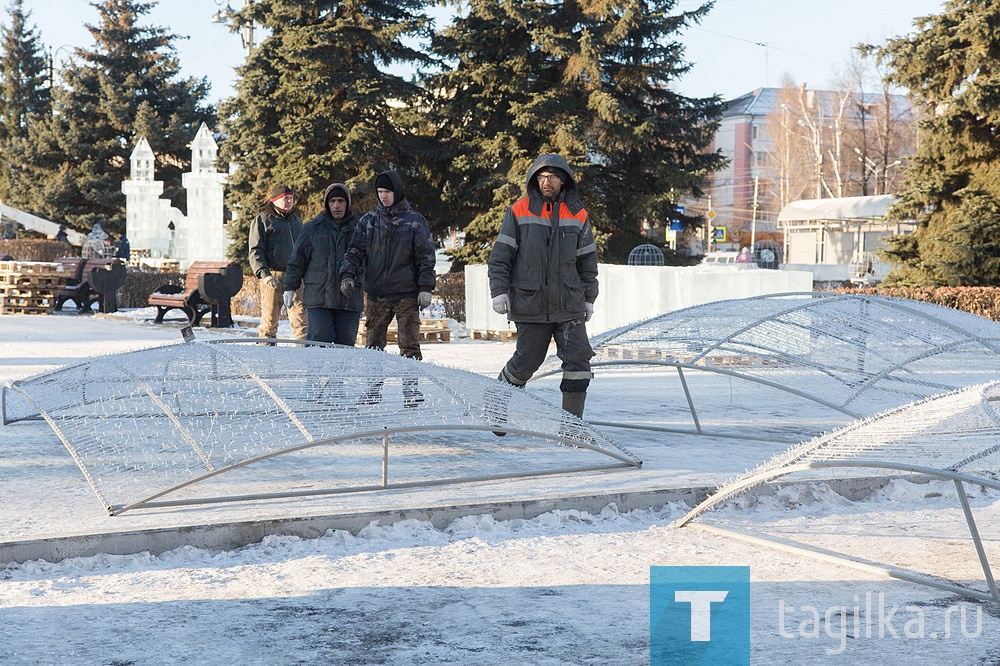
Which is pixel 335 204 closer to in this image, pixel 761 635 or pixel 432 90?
pixel 761 635

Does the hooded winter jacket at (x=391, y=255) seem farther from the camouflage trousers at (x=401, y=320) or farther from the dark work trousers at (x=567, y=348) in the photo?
the dark work trousers at (x=567, y=348)

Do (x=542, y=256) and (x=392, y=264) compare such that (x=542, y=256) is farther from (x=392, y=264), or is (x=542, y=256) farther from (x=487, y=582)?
(x=487, y=582)

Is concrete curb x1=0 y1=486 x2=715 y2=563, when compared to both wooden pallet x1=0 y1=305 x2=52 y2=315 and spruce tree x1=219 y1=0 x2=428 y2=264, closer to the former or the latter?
wooden pallet x1=0 y1=305 x2=52 y2=315

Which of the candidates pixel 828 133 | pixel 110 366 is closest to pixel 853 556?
pixel 110 366

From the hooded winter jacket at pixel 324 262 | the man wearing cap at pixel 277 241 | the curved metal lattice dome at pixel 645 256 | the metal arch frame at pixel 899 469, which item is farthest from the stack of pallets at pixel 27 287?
the metal arch frame at pixel 899 469

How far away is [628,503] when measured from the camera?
589 cm

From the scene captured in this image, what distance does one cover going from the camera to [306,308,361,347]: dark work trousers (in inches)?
350

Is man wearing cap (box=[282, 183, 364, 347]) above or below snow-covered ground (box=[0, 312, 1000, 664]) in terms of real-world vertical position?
above

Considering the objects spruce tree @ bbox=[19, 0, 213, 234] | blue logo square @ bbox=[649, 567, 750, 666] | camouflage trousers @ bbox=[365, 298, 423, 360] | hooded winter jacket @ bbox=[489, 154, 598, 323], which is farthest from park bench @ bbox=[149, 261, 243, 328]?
spruce tree @ bbox=[19, 0, 213, 234]

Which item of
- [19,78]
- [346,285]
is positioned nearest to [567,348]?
[346,285]

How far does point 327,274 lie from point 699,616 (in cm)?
525

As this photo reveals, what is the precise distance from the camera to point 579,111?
2656 cm

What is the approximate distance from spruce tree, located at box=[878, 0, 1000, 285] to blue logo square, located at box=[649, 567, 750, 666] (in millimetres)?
17798

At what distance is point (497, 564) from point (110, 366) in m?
2.93
